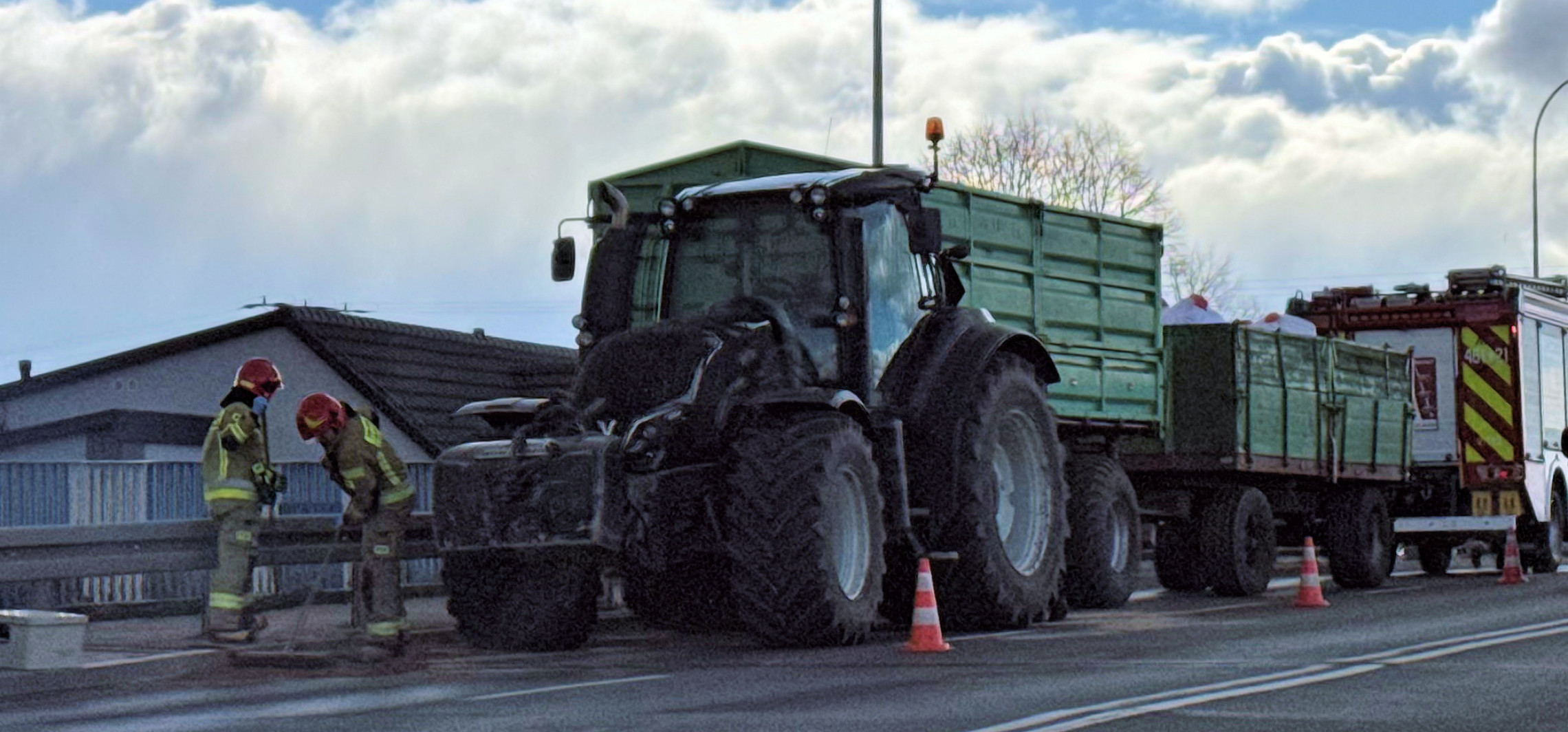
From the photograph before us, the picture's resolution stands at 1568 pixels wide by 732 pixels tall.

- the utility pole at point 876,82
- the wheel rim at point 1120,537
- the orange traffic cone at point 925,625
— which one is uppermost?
the utility pole at point 876,82


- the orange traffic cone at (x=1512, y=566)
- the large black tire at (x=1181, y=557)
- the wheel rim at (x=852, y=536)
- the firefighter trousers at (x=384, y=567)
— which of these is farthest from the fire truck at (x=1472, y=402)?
the firefighter trousers at (x=384, y=567)

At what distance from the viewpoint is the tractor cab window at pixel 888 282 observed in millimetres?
14438

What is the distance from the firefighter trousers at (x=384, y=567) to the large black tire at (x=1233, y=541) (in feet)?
27.5

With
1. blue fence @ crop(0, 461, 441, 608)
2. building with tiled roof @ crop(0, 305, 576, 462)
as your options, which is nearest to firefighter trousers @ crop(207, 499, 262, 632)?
blue fence @ crop(0, 461, 441, 608)

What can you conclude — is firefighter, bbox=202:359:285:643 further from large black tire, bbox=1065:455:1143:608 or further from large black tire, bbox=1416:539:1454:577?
large black tire, bbox=1416:539:1454:577

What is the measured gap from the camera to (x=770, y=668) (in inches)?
465

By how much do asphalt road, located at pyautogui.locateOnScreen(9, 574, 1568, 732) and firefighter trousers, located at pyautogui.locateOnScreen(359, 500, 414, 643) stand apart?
28cm

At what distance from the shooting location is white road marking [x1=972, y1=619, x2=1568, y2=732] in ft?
29.5

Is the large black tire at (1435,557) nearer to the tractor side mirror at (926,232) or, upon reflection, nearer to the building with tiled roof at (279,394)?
the tractor side mirror at (926,232)

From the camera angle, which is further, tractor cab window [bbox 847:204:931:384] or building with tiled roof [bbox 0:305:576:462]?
building with tiled roof [bbox 0:305:576:462]

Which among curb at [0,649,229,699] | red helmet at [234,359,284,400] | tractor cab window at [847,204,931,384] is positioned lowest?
curb at [0,649,229,699]

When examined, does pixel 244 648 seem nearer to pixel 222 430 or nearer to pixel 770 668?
pixel 222 430

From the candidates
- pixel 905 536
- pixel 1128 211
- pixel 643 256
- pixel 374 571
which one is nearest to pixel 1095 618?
pixel 905 536

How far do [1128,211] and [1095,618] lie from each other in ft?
138
